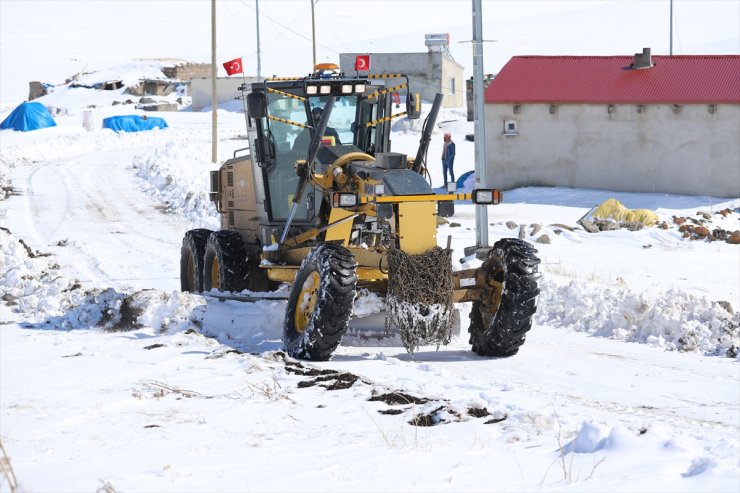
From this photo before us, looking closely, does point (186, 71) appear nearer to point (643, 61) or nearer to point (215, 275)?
point (643, 61)

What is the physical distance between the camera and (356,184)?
446 inches

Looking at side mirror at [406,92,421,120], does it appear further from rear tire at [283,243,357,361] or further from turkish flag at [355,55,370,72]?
turkish flag at [355,55,370,72]

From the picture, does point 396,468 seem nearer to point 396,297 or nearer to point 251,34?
point 396,297

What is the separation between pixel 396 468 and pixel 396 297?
4119 mm

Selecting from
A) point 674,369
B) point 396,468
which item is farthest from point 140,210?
point 396,468

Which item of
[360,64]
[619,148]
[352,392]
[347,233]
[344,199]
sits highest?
[360,64]

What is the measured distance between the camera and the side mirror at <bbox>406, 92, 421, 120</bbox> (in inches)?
455

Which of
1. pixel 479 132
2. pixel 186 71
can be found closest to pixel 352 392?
pixel 479 132

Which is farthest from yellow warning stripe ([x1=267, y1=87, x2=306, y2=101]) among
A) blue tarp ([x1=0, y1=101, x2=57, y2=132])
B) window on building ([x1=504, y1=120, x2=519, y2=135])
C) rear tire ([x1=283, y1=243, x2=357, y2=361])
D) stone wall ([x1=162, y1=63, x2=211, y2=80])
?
stone wall ([x1=162, y1=63, x2=211, y2=80])

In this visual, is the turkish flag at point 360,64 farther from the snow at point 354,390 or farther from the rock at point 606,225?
the rock at point 606,225

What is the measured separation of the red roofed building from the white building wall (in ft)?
0.10

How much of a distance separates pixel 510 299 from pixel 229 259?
4266 millimetres

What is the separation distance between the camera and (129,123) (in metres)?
58.2

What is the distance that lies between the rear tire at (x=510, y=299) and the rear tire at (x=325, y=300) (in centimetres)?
153
